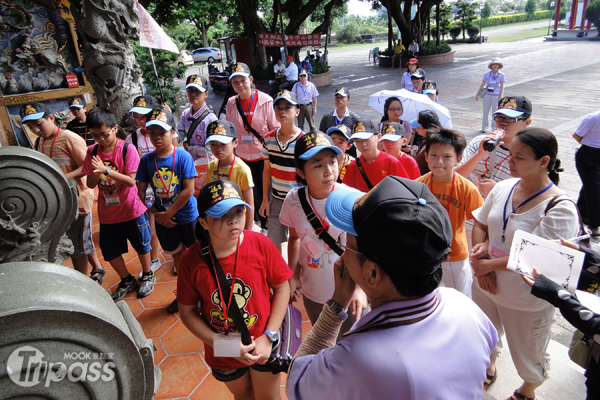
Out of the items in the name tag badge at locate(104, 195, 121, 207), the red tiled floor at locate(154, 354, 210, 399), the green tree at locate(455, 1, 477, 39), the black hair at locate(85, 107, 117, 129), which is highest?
the green tree at locate(455, 1, 477, 39)

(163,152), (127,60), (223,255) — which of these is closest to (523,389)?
(223,255)

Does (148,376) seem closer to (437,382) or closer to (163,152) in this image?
(437,382)

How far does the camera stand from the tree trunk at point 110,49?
21.2 ft

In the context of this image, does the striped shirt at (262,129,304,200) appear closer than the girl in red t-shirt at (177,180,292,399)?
No

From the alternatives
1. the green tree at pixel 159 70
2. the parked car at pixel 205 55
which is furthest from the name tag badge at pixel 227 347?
the parked car at pixel 205 55

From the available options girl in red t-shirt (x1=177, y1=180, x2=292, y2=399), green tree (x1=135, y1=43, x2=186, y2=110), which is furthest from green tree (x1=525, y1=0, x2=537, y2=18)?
girl in red t-shirt (x1=177, y1=180, x2=292, y2=399)

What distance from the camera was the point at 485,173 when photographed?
3447 millimetres

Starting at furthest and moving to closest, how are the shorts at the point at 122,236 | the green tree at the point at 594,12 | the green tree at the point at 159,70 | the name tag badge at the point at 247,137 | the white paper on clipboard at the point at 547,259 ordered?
1. the green tree at the point at 594,12
2. the green tree at the point at 159,70
3. the name tag badge at the point at 247,137
4. the shorts at the point at 122,236
5. the white paper on clipboard at the point at 547,259

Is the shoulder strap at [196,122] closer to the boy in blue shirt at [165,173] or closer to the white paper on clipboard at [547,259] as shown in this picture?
the boy in blue shirt at [165,173]

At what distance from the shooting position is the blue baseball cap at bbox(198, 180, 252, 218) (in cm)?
201

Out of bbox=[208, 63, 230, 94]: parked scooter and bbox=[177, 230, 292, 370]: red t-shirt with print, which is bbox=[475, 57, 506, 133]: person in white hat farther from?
bbox=[208, 63, 230, 94]: parked scooter

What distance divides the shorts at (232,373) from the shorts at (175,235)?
5.98 feet

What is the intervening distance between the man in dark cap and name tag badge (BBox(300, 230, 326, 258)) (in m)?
1.11

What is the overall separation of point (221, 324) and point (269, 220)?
192 centimetres
